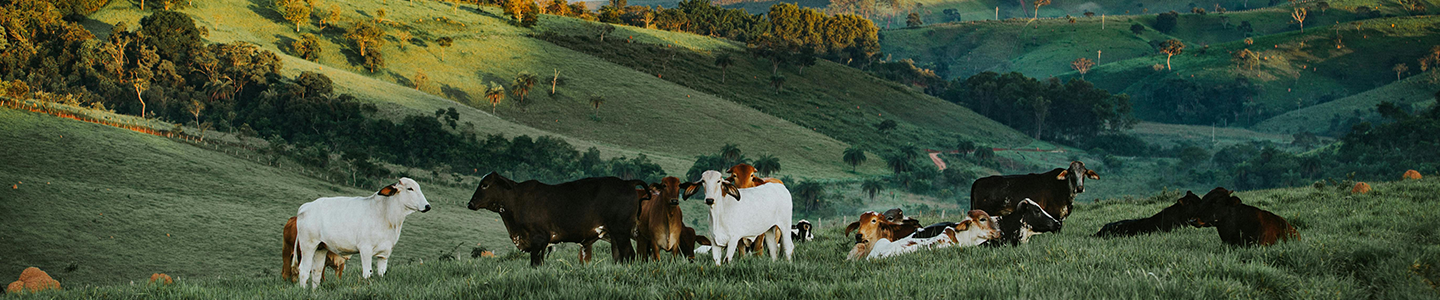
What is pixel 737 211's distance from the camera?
32.8 feet

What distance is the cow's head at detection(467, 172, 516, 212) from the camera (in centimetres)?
1090

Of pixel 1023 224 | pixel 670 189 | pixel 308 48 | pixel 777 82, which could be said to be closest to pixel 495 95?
pixel 308 48

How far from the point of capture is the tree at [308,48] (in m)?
121

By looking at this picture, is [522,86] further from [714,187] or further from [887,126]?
[714,187]

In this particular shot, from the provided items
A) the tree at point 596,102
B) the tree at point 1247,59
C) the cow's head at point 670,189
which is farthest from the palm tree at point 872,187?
the tree at point 1247,59

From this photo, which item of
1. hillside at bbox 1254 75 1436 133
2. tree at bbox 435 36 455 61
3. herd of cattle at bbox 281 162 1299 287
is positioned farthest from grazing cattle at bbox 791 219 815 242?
hillside at bbox 1254 75 1436 133

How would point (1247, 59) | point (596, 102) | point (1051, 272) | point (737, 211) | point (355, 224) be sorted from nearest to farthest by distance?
1. point (1051, 272)
2. point (355, 224)
3. point (737, 211)
4. point (596, 102)
5. point (1247, 59)

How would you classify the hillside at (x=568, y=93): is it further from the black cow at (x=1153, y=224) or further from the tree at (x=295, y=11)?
the black cow at (x=1153, y=224)

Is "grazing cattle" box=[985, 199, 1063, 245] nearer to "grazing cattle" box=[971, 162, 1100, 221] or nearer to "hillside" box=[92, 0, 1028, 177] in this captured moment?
"grazing cattle" box=[971, 162, 1100, 221]

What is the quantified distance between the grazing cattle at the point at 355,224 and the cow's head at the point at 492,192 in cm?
102

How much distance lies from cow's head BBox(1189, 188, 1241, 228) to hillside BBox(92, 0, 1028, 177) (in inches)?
3266

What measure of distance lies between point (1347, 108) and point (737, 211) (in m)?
190

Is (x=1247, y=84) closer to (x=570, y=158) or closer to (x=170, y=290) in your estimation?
(x=570, y=158)

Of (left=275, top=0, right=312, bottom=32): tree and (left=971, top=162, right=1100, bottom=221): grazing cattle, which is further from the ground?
(left=275, top=0, right=312, bottom=32): tree
